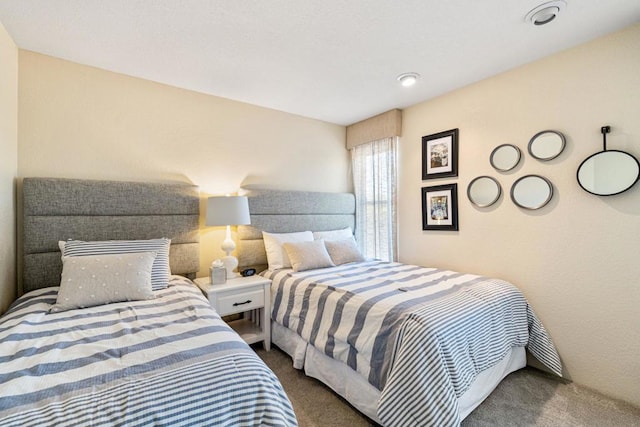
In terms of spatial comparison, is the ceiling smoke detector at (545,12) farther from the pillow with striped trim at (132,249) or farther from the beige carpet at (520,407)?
the pillow with striped trim at (132,249)

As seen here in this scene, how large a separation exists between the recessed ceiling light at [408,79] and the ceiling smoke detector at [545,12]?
2.70 feet

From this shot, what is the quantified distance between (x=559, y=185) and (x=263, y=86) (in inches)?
99.8

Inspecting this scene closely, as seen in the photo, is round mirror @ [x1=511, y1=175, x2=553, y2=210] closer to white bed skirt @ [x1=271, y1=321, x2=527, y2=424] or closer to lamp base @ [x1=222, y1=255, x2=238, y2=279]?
white bed skirt @ [x1=271, y1=321, x2=527, y2=424]

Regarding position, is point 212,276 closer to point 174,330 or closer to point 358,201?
point 174,330

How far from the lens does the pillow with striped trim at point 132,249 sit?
188 cm

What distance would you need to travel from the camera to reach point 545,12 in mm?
1679

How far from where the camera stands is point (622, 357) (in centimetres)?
186

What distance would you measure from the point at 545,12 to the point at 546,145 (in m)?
0.93

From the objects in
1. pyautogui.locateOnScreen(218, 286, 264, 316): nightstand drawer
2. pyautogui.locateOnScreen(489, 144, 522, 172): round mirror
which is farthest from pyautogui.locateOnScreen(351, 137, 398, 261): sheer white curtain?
pyautogui.locateOnScreen(218, 286, 264, 316): nightstand drawer

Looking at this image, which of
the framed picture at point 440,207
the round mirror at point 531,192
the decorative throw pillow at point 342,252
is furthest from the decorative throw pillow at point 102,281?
the round mirror at point 531,192

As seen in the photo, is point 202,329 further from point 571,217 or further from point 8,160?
point 571,217

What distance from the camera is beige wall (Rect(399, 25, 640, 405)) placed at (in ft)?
6.09

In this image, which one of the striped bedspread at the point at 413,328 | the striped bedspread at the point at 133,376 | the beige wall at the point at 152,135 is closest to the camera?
the striped bedspread at the point at 133,376

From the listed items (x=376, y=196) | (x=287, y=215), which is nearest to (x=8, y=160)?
(x=287, y=215)
